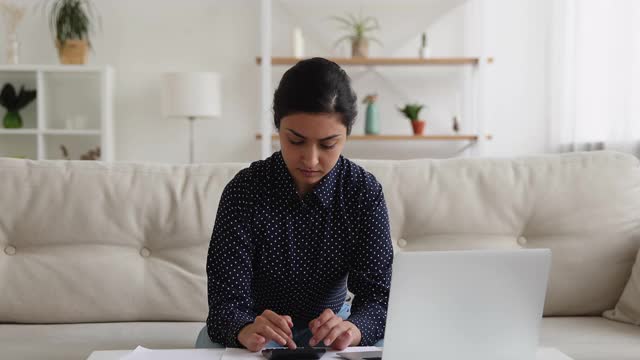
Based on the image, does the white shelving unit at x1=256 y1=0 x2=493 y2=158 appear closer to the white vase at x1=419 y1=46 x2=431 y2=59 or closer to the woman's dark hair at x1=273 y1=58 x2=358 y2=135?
the white vase at x1=419 y1=46 x2=431 y2=59

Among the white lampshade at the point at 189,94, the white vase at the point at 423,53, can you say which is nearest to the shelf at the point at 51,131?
the white lampshade at the point at 189,94

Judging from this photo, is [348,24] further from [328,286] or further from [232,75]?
[328,286]

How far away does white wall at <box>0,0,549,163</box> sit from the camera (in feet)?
14.9

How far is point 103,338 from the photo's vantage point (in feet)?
5.20

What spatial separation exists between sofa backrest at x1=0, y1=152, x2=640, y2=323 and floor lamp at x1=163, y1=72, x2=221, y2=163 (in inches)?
88.6

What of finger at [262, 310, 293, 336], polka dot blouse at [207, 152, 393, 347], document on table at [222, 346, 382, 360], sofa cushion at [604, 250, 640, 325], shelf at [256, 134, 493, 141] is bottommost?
sofa cushion at [604, 250, 640, 325]

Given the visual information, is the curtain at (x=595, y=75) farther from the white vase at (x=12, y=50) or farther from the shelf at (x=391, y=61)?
the white vase at (x=12, y=50)

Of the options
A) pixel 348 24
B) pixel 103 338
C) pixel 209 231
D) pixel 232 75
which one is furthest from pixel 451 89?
pixel 103 338

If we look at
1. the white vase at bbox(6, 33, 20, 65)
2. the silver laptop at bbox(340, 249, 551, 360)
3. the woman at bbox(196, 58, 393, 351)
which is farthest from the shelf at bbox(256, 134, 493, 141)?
the silver laptop at bbox(340, 249, 551, 360)

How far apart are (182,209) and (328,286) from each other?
552 millimetres

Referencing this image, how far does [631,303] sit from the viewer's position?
1693 millimetres

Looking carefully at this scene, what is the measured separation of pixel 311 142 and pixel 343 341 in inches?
13.3

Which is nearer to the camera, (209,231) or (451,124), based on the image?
(209,231)

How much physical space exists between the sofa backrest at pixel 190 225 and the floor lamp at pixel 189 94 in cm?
225
